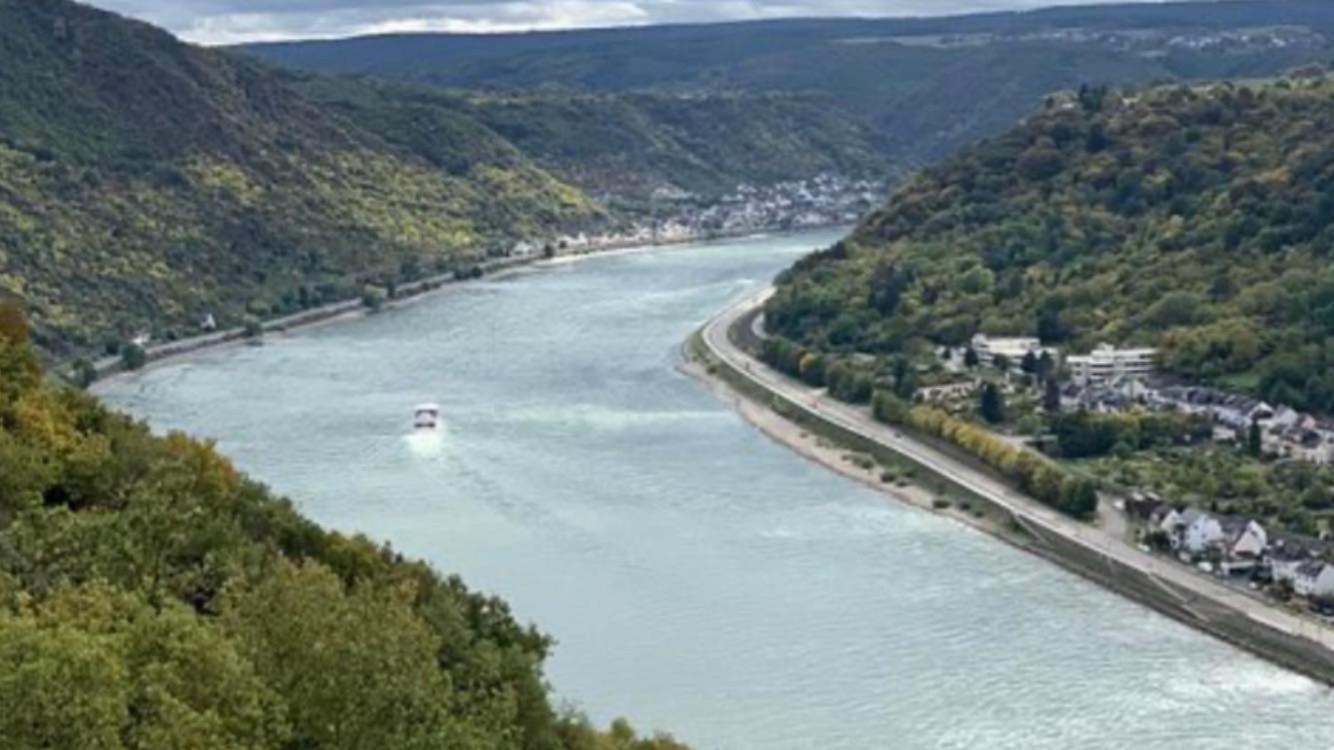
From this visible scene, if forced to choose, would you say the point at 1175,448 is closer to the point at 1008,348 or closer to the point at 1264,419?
the point at 1264,419

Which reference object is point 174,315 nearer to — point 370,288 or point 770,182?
point 370,288

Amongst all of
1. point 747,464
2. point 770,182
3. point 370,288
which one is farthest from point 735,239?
point 747,464

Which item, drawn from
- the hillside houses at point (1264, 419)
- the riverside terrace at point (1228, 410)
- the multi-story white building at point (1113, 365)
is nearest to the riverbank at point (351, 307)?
the multi-story white building at point (1113, 365)

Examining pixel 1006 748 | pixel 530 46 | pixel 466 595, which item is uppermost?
pixel 466 595

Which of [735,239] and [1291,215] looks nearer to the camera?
[1291,215]

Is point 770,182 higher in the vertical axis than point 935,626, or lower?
lower

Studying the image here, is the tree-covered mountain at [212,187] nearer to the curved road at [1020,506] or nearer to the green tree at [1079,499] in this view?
the curved road at [1020,506]

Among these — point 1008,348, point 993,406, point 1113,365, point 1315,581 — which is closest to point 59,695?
point 1315,581
